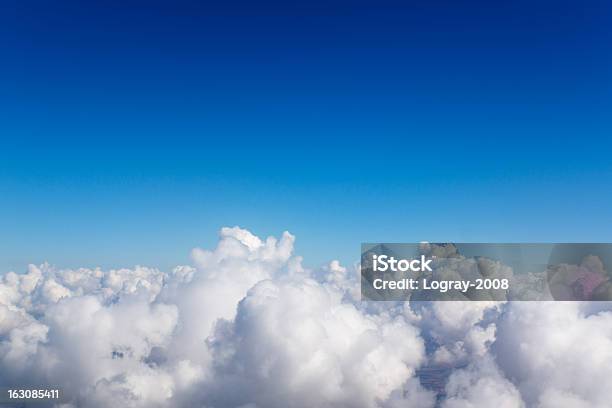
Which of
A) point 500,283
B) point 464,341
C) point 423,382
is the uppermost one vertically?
Answer: point 500,283

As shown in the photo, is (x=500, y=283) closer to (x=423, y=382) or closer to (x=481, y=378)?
(x=481, y=378)

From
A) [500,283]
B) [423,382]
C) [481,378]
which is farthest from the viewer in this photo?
[423,382]

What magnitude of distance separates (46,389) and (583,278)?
6221 centimetres

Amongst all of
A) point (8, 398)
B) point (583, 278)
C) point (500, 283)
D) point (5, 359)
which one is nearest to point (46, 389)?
point (8, 398)

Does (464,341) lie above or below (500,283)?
below

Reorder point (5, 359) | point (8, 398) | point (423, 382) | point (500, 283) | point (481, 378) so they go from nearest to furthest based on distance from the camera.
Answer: point (8, 398)
point (500, 283)
point (5, 359)
point (481, 378)
point (423, 382)

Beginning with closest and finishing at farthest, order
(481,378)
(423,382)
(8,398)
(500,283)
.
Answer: (8,398) → (500,283) → (481,378) → (423,382)

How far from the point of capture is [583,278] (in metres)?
56.6

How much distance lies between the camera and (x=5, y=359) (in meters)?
128

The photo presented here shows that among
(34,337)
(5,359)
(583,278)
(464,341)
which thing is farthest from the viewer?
(464,341)

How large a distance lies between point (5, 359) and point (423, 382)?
149m

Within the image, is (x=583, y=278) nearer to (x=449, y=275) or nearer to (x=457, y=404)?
(x=449, y=275)

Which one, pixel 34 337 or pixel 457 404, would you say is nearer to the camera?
pixel 457 404

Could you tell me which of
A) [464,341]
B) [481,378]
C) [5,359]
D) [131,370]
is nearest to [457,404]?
[481,378]
